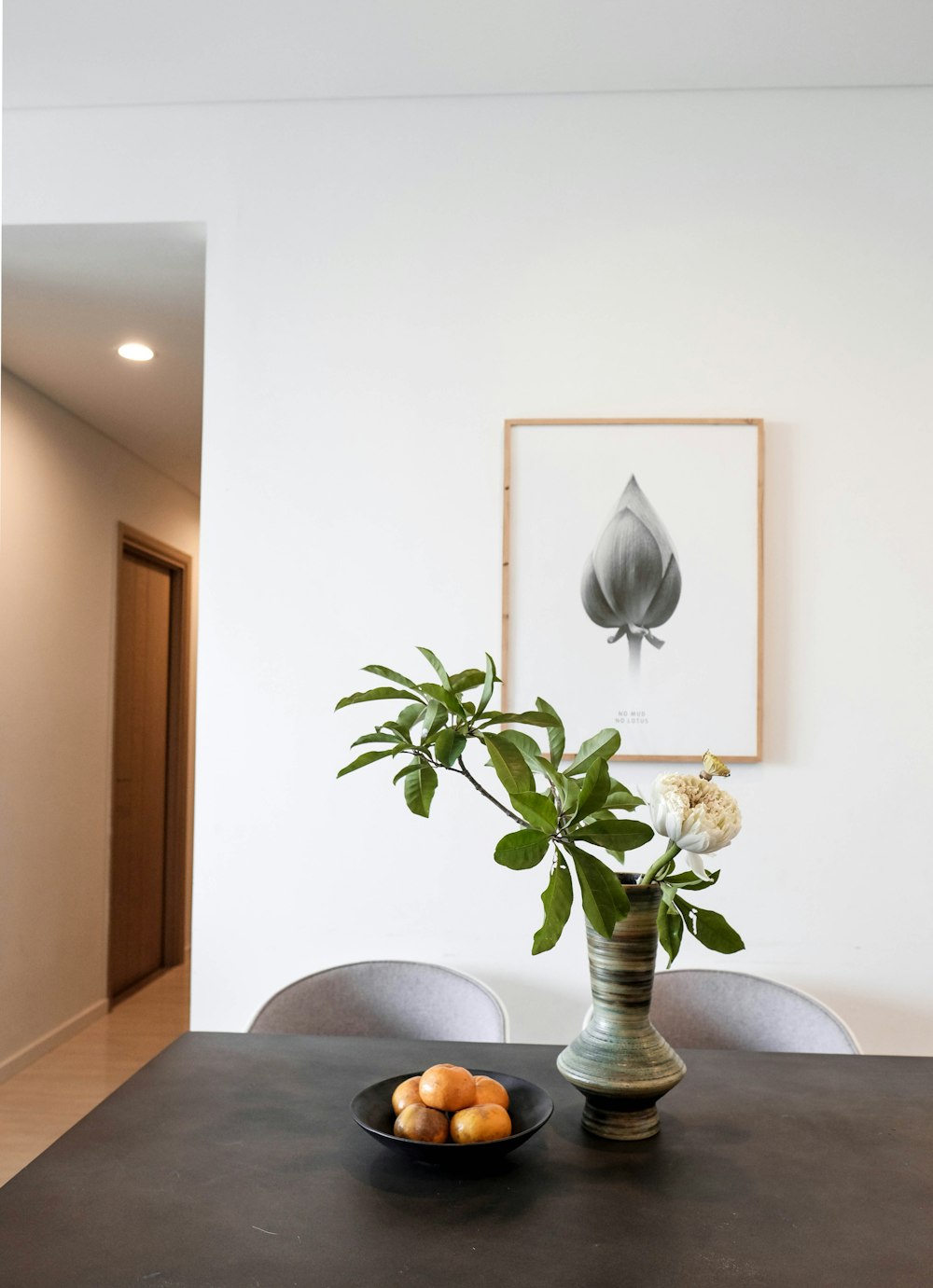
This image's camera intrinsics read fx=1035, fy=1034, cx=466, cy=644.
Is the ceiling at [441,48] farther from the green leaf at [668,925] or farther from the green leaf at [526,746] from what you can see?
the green leaf at [668,925]

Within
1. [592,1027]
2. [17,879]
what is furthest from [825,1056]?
[17,879]

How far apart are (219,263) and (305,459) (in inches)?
20.6

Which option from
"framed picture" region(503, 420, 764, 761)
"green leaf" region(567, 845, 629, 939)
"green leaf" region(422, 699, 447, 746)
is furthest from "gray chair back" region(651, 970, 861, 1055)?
"green leaf" region(422, 699, 447, 746)

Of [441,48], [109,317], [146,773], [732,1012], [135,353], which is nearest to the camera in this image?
[732,1012]

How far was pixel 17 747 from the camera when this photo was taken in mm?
3686

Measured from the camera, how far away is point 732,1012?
1.96m

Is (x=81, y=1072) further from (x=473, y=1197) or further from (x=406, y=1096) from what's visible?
(x=473, y=1197)

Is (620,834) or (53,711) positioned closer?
(620,834)


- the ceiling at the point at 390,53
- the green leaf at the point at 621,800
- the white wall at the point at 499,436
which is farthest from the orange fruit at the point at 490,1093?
the ceiling at the point at 390,53

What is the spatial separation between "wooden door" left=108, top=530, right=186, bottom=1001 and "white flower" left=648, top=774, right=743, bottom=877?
383cm

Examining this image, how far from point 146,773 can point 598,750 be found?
426 cm

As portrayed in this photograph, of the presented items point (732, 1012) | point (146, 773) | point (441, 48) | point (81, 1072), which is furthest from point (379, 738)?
point (146, 773)

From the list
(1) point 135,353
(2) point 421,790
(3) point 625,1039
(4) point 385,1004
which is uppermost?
(1) point 135,353

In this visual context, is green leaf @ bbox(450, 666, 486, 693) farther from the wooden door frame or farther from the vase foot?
the wooden door frame
